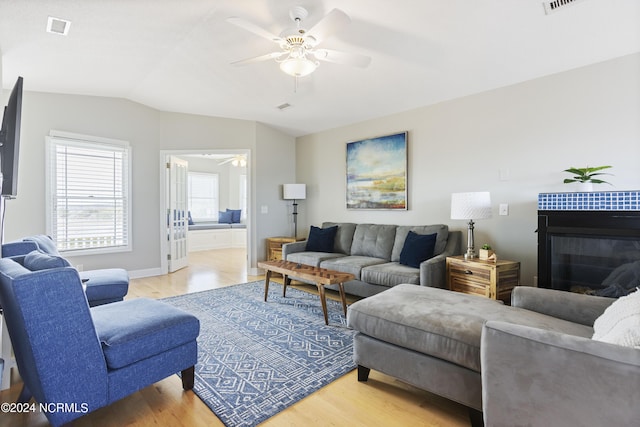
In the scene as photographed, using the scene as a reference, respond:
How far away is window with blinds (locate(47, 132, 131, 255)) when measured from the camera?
4.25 meters

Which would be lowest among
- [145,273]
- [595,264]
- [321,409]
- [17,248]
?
[321,409]

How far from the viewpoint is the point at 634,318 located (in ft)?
3.71

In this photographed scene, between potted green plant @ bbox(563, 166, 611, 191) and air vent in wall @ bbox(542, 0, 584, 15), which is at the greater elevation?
air vent in wall @ bbox(542, 0, 584, 15)

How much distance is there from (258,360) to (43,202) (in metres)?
3.91

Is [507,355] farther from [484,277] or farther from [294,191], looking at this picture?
[294,191]

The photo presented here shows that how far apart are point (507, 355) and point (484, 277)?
191 centimetres

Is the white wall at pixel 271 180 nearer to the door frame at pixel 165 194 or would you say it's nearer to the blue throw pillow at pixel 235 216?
the door frame at pixel 165 194

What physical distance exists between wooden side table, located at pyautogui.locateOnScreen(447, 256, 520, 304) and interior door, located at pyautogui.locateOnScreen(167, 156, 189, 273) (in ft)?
14.7

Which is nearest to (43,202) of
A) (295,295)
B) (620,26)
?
(295,295)

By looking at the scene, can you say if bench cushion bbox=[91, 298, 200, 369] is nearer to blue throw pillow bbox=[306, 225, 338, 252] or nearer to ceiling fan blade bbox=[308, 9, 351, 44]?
ceiling fan blade bbox=[308, 9, 351, 44]

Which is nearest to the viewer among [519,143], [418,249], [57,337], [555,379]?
[555,379]

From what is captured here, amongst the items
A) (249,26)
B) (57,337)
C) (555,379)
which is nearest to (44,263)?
(57,337)

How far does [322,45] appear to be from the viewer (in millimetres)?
2953

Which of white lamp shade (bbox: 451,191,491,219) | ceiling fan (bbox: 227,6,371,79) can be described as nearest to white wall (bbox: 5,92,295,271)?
ceiling fan (bbox: 227,6,371,79)
